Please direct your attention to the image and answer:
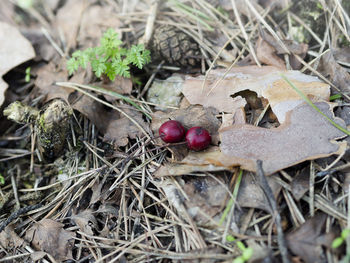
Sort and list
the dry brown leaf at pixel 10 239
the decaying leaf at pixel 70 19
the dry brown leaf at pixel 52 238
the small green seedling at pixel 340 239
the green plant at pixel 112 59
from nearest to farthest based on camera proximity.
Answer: the small green seedling at pixel 340 239
the dry brown leaf at pixel 52 238
the dry brown leaf at pixel 10 239
the green plant at pixel 112 59
the decaying leaf at pixel 70 19

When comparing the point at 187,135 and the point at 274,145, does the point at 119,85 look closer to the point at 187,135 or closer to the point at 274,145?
the point at 187,135

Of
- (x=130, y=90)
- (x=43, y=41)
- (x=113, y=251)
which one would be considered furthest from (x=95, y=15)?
(x=113, y=251)

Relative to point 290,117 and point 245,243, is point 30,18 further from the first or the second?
point 245,243

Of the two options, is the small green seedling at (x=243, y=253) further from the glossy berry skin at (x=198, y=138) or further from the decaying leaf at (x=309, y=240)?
the glossy berry skin at (x=198, y=138)

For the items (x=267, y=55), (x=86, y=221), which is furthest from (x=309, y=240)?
(x=267, y=55)

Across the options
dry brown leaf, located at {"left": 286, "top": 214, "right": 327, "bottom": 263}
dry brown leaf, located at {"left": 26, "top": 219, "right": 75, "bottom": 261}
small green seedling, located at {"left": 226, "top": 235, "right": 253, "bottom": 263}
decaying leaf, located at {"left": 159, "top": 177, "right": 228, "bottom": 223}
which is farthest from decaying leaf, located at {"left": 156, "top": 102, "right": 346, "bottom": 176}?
dry brown leaf, located at {"left": 26, "top": 219, "right": 75, "bottom": 261}

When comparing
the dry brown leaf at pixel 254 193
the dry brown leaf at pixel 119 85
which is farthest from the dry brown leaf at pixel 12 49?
the dry brown leaf at pixel 254 193

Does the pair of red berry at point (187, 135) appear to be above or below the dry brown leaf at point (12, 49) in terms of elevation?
below
